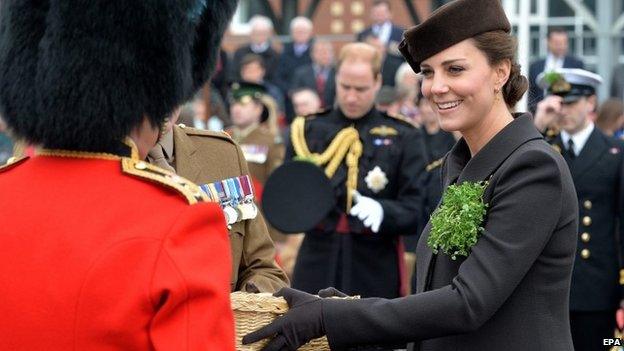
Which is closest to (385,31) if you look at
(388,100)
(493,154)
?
(388,100)

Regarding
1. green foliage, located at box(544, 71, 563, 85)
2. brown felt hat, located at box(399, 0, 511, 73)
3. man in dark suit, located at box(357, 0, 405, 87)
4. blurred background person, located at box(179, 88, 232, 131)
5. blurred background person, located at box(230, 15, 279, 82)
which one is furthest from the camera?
blurred background person, located at box(230, 15, 279, 82)

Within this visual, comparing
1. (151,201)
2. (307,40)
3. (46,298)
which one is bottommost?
(46,298)

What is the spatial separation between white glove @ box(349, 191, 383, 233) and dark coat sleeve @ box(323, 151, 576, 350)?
10.8 feet

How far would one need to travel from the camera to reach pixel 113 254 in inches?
101

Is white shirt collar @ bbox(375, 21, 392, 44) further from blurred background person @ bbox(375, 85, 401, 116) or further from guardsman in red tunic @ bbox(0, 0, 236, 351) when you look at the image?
guardsman in red tunic @ bbox(0, 0, 236, 351)

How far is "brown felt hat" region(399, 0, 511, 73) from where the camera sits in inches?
138

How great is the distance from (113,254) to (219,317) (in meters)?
0.27

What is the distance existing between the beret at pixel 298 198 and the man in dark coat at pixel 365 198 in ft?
1.05

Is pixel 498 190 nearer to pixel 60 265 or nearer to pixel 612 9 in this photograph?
pixel 60 265

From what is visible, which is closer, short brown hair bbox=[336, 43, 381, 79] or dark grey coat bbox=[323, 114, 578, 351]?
dark grey coat bbox=[323, 114, 578, 351]

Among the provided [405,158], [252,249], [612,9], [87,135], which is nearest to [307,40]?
[612,9]

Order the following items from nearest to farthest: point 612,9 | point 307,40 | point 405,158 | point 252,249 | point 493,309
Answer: point 493,309, point 252,249, point 405,158, point 307,40, point 612,9

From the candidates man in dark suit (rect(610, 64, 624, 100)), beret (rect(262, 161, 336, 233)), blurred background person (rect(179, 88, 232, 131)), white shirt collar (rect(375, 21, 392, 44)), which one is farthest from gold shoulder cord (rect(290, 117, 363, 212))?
white shirt collar (rect(375, 21, 392, 44))

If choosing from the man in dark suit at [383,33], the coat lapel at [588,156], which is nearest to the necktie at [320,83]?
the man in dark suit at [383,33]
